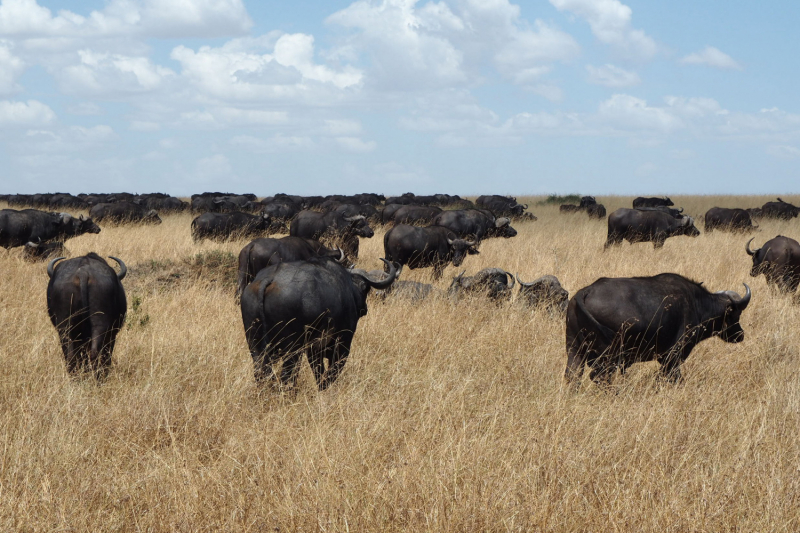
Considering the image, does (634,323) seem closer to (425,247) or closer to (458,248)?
(425,247)

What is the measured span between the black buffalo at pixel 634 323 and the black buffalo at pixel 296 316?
205 centimetres

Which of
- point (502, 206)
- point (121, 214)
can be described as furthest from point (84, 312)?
point (502, 206)

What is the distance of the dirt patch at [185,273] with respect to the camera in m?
11.5

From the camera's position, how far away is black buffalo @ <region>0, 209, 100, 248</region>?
15.6 metres

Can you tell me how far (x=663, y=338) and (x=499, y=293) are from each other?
14.5 ft

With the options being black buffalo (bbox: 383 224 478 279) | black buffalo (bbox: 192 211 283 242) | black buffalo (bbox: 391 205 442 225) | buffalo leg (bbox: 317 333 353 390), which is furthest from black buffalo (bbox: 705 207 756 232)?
buffalo leg (bbox: 317 333 353 390)

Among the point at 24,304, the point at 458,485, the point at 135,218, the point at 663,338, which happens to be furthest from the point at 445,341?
the point at 135,218

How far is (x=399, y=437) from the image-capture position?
15.4 feet

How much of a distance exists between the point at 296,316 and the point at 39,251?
35.4ft

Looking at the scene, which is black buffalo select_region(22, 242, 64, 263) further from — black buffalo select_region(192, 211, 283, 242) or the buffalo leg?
the buffalo leg

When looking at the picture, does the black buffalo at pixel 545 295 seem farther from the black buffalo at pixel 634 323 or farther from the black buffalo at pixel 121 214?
the black buffalo at pixel 121 214

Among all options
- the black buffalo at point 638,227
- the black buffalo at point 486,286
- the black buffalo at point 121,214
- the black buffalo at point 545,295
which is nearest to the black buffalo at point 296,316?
the black buffalo at point 545,295

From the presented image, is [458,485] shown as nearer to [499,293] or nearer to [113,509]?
[113,509]

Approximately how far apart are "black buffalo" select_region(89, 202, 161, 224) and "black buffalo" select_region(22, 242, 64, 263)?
39.0ft
